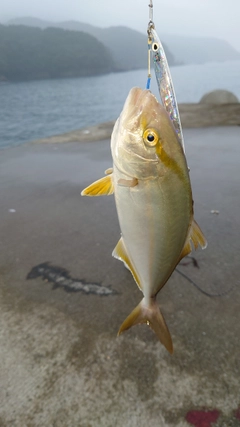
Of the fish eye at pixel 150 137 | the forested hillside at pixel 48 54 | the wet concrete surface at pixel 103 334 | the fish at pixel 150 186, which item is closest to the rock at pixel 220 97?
the wet concrete surface at pixel 103 334

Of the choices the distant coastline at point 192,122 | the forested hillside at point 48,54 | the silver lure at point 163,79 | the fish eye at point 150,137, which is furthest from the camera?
the forested hillside at point 48,54

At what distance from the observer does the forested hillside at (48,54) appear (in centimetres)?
11375

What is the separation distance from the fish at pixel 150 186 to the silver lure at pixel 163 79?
1.07m

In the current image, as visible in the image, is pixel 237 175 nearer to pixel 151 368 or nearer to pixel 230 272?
pixel 230 272

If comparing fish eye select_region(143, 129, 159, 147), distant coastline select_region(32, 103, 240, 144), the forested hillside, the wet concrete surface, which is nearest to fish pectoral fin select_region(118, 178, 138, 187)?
fish eye select_region(143, 129, 159, 147)

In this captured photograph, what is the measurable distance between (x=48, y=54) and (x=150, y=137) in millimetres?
137881

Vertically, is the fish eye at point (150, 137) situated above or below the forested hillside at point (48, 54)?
above

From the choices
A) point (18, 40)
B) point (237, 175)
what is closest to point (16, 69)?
point (18, 40)

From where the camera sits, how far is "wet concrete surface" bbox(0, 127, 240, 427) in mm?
2453

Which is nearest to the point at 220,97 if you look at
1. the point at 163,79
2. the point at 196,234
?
the point at 163,79

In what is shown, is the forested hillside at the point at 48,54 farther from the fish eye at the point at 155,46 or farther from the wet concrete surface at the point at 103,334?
the fish eye at the point at 155,46

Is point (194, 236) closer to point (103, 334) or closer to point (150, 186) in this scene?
point (150, 186)

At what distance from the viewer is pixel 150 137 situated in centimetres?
179

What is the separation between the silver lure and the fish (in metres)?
1.07
